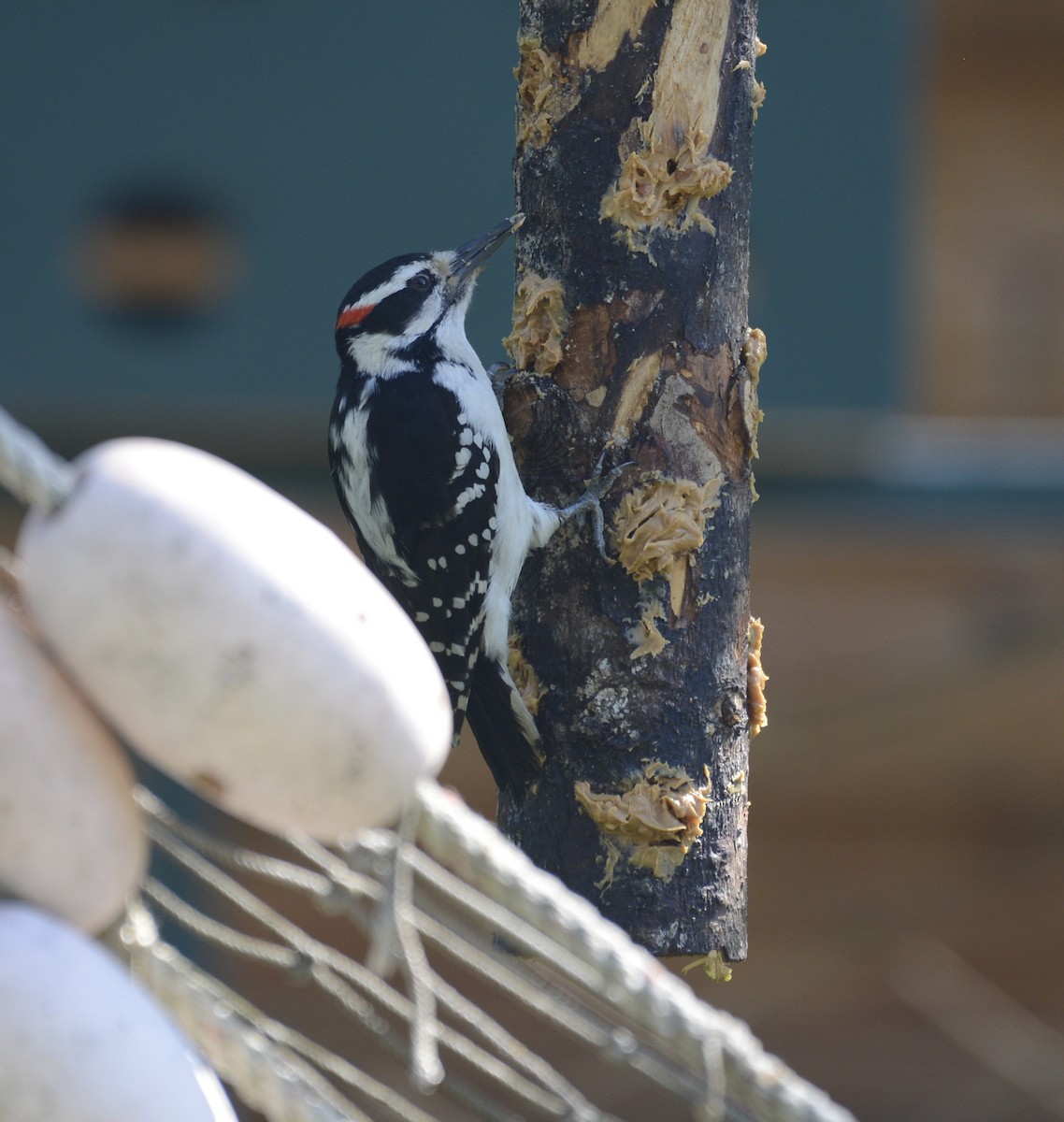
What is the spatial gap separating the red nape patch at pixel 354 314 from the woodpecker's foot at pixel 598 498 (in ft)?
2.13

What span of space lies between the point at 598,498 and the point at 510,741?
32 cm

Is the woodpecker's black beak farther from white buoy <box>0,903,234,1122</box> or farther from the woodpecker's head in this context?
white buoy <box>0,903,234,1122</box>

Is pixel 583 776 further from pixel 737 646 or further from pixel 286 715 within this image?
pixel 286 715

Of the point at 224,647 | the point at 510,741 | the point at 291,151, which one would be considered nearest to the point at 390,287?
the point at 510,741

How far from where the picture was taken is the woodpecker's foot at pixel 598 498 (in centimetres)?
196

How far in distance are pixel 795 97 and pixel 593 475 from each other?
272cm

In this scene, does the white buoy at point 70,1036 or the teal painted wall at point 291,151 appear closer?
the white buoy at point 70,1036

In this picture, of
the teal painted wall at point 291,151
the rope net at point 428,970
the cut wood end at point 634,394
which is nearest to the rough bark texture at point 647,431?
the cut wood end at point 634,394

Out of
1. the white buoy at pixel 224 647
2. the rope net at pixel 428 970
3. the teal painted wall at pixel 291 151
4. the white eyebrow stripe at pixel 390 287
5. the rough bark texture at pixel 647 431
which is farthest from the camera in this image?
the teal painted wall at pixel 291 151

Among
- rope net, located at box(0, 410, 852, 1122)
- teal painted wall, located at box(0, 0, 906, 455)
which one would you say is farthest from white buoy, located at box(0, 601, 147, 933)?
teal painted wall, located at box(0, 0, 906, 455)

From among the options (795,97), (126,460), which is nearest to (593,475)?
(126,460)

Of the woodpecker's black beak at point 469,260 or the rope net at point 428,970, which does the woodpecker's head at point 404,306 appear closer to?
the woodpecker's black beak at point 469,260

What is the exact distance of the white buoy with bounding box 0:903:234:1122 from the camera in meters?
1.14

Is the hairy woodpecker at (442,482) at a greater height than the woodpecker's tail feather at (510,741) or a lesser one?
greater
